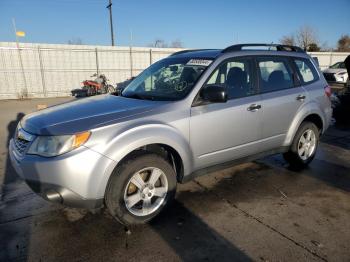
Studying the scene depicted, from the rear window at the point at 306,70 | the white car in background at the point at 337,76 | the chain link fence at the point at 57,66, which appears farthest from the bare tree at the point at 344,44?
the rear window at the point at 306,70

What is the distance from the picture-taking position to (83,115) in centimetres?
313

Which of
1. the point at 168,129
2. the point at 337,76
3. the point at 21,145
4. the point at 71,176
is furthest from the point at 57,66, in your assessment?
the point at 337,76

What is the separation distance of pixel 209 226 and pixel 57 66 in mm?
15383

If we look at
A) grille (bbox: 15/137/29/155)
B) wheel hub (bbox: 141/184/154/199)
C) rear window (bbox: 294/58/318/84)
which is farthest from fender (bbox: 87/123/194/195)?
rear window (bbox: 294/58/318/84)

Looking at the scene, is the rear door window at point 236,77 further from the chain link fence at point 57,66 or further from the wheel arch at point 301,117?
the chain link fence at point 57,66

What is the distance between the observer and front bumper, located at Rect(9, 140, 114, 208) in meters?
2.69

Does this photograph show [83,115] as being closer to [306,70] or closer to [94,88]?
[306,70]

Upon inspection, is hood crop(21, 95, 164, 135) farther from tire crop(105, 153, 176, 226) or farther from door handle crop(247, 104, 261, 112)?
door handle crop(247, 104, 261, 112)

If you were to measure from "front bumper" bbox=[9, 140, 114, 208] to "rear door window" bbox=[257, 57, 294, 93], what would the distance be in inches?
99.4

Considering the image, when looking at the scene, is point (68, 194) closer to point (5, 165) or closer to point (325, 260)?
point (325, 260)

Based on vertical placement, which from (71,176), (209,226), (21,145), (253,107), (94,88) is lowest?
(209,226)

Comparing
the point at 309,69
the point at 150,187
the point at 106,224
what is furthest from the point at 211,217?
the point at 309,69

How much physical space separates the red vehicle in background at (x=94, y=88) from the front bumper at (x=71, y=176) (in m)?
12.7

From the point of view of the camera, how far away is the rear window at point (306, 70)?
4.79 m
